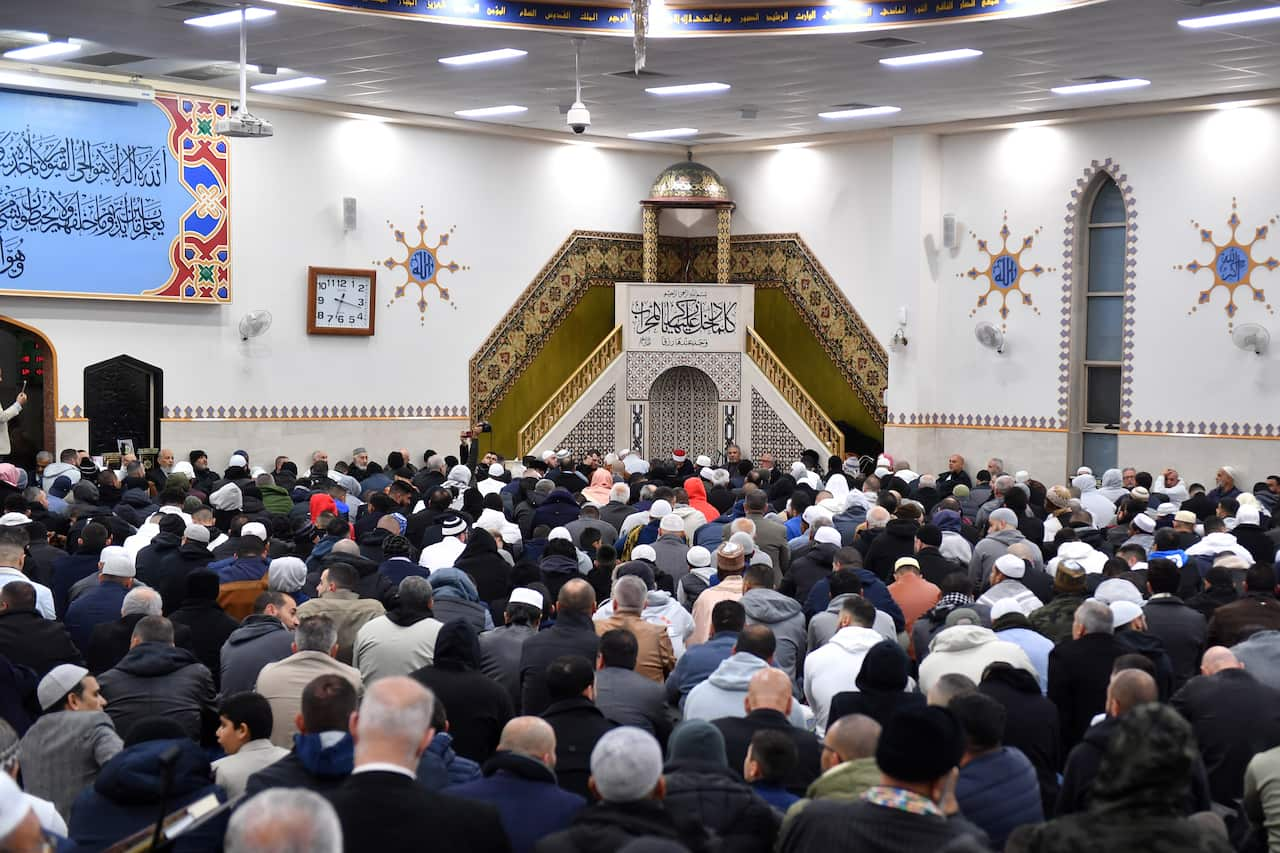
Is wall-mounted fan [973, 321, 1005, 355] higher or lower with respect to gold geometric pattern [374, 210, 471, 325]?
lower

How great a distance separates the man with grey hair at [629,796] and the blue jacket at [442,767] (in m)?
0.77

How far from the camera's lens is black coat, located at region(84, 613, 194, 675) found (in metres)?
5.06

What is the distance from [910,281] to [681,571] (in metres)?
8.45

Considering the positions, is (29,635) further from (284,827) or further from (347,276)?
(347,276)

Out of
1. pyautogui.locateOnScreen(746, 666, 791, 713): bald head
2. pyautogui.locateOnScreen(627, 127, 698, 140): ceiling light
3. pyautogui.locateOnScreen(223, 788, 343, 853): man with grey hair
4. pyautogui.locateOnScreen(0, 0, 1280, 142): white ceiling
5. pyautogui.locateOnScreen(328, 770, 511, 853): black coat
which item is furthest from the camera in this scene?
pyautogui.locateOnScreen(627, 127, 698, 140): ceiling light

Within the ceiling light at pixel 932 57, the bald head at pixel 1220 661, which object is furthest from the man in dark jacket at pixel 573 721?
the ceiling light at pixel 932 57

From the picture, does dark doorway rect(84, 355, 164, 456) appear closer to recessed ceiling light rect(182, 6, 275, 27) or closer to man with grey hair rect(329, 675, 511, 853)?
recessed ceiling light rect(182, 6, 275, 27)

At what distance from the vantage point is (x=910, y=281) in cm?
1493

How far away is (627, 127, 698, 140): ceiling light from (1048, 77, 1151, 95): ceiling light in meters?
4.09

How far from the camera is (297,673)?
4.34 m

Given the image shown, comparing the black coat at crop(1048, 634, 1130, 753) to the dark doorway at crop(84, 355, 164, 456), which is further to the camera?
the dark doorway at crop(84, 355, 164, 456)

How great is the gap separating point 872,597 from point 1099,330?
30.4 feet

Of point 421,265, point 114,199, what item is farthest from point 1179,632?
point 421,265

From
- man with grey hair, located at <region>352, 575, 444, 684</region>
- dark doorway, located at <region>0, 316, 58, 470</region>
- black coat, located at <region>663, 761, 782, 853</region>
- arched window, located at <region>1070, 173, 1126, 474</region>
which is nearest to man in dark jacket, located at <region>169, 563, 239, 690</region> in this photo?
man with grey hair, located at <region>352, 575, 444, 684</region>
